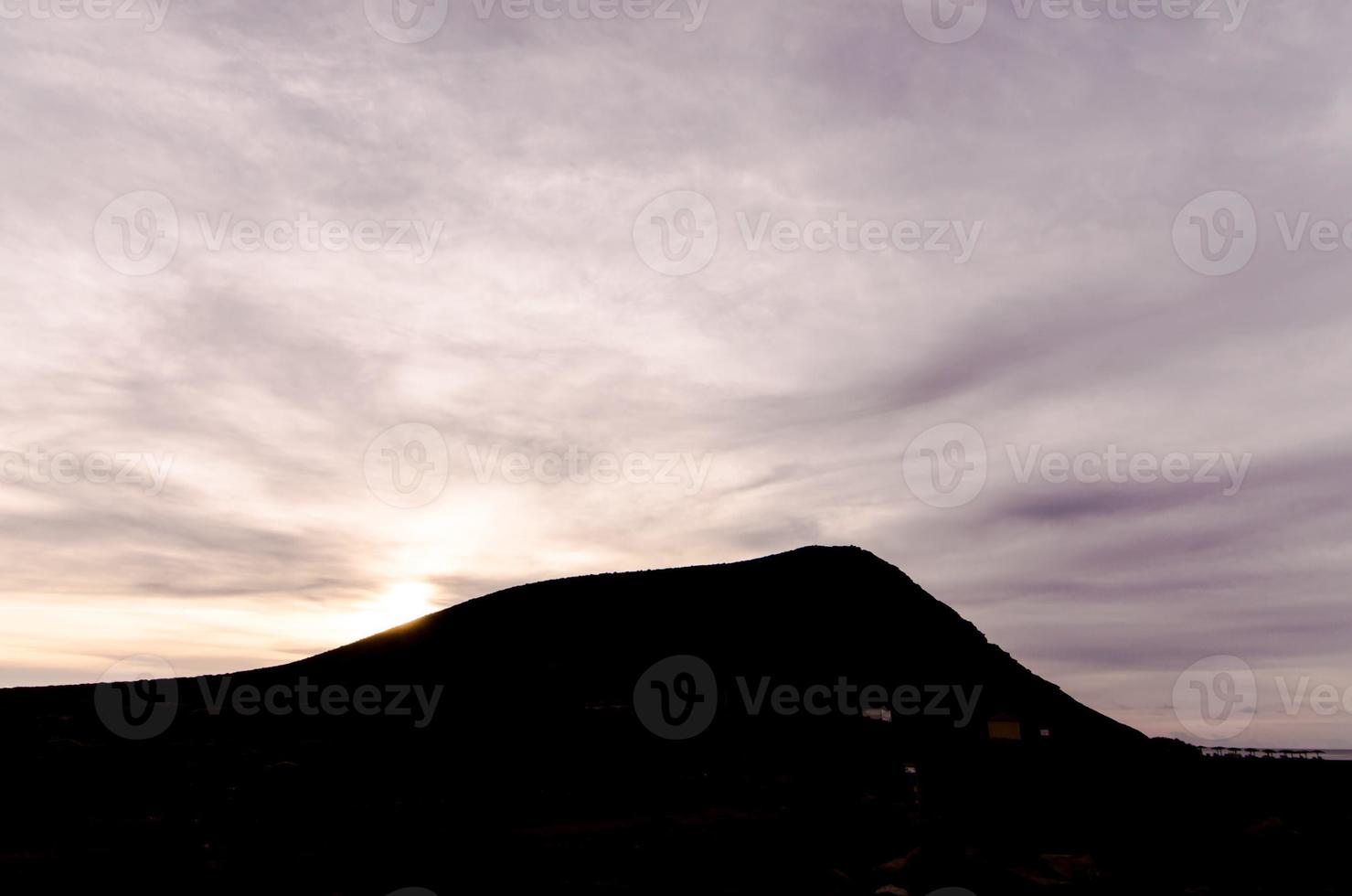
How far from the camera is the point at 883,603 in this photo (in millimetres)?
30891

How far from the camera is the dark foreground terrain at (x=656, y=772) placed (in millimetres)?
15164

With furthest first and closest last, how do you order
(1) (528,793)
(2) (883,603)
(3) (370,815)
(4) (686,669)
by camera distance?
1. (2) (883,603)
2. (4) (686,669)
3. (1) (528,793)
4. (3) (370,815)

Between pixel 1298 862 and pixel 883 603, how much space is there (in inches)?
606

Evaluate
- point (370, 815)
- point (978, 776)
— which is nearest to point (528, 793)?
point (370, 815)

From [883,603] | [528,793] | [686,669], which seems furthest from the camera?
[883,603]

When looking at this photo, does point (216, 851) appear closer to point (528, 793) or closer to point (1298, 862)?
point (528, 793)

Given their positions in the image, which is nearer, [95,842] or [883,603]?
[95,842]
